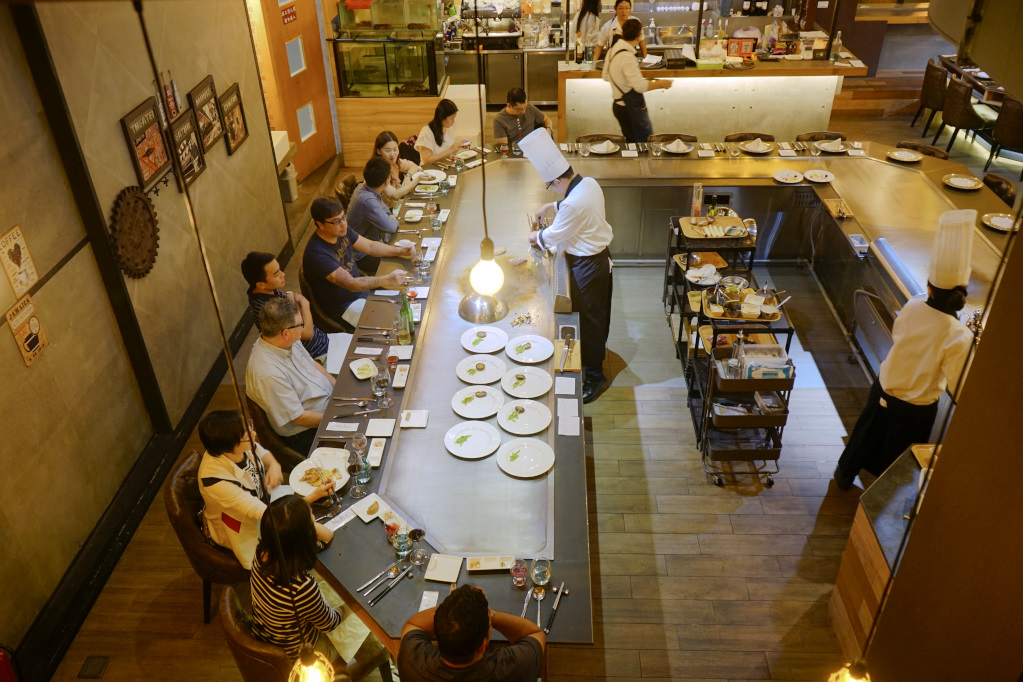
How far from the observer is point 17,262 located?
362cm

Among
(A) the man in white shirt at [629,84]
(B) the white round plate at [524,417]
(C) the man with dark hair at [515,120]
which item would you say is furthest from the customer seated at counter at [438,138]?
(B) the white round plate at [524,417]

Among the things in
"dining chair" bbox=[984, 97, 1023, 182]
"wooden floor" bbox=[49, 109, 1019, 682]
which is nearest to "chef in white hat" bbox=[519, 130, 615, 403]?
"wooden floor" bbox=[49, 109, 1019, 682]

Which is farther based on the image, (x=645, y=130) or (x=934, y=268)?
(x=645, y=130)

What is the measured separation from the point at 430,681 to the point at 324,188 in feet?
23.2

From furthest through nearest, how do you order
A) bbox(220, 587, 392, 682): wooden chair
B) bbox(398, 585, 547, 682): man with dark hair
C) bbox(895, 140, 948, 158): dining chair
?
bbox(895, 140, 948, 158): dining chair
bbox(220, 587, 392, 682): wooden chair
bbox(398, 585, 547, 682): man with dark hair

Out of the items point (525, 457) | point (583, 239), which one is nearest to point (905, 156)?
point (583, 239)

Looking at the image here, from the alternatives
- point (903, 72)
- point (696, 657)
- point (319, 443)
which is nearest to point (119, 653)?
point (319, 443)

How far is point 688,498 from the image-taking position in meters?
4.62

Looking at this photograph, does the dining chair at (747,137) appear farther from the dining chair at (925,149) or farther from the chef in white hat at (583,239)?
the chef in white hat at (583,239)

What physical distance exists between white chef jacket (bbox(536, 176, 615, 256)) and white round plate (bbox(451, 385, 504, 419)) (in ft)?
4.72

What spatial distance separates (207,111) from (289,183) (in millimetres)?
2734

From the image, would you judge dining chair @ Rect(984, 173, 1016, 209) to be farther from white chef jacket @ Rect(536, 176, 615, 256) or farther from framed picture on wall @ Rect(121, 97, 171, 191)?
framed picture on wall @ Rect(121, 97, 171, 191)

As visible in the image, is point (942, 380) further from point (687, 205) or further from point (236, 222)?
point (236, 222)

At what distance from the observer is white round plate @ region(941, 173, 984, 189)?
6094 mm
